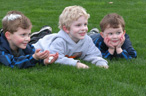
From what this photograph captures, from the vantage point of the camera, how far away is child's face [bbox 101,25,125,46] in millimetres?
5461

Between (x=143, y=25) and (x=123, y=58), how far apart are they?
4411 mm

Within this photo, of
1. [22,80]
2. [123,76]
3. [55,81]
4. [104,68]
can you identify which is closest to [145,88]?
[123,76]

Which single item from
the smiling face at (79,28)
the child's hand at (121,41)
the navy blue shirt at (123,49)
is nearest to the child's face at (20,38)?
the smiling face at (79,28)

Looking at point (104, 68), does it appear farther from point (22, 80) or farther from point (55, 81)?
point (22, 80)

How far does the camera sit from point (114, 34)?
5477 mm

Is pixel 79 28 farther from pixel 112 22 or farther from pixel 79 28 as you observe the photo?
pixel 112 22

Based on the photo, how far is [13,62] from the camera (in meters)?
4.66

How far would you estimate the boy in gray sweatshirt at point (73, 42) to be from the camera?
16.6 feet

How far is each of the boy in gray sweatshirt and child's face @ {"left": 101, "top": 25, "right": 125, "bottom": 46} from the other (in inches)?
14.3

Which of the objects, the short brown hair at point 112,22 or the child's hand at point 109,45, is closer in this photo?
the short brown hair at point 112,22

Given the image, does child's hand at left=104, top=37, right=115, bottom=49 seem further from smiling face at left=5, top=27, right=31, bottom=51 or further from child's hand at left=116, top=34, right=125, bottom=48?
smiling face at left=5, top=27, right=31, bottom=51

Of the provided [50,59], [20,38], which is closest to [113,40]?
[50,59]

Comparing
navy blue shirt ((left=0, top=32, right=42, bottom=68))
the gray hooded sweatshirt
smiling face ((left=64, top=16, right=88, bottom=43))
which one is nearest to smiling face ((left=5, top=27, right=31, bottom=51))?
navy blue shirt ((left=0, top=32, right=42, bottom=68))

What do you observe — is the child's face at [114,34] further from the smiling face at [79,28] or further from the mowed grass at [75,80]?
the smiling face at [79,28]
